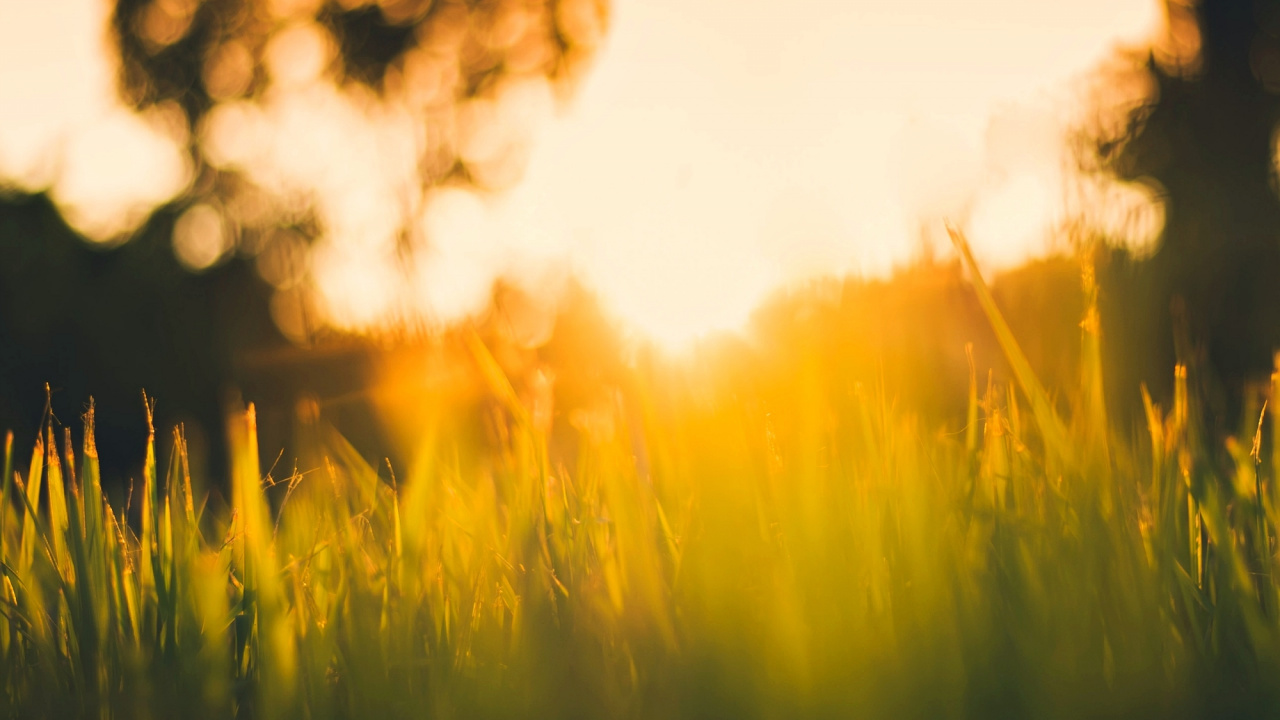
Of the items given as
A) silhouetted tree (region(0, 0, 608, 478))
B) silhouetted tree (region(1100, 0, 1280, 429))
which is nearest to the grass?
silhouetted tree (region(0, 0, 608, 478))

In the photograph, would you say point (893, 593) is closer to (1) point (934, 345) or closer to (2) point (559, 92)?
(1) point (934, 345)

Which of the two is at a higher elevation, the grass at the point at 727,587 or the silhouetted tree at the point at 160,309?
the silhouetted tree at the point at 160,309

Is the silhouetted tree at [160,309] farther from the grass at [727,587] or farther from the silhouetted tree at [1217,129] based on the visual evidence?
the silhouetted tree at [1217,129]

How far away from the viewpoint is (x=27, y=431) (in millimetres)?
7328

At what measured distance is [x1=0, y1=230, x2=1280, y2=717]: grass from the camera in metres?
0.82

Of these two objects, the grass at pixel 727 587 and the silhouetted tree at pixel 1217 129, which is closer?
the grass at pixel 727 587

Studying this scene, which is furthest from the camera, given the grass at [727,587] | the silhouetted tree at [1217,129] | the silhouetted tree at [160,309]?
the silhouetted tree at [160,309]

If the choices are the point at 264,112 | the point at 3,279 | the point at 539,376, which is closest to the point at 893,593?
the point at 539,376

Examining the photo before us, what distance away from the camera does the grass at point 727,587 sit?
82 cm

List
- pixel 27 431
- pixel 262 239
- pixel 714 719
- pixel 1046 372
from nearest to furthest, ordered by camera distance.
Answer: pixel 714 719 → pixel 1046 372 → pixel 27 431 → pixel 262 239

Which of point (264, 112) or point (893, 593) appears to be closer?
point (893, 593)

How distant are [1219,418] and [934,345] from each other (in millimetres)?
567

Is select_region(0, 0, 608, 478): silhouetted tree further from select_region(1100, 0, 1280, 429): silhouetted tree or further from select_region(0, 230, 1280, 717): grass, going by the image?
select_region(1100, 0, 1280, 429): silhouetted tree

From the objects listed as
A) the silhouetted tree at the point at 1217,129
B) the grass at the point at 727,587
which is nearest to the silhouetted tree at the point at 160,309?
the grass at the point at 727,587
